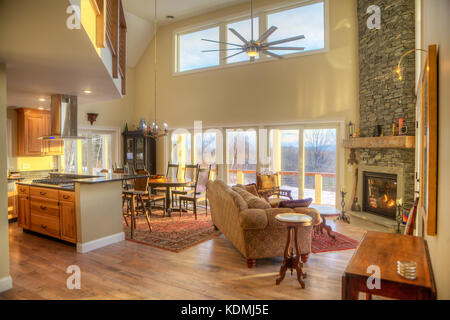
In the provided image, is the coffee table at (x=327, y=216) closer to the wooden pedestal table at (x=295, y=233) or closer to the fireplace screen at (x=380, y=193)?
the wooden pedestal table at (x=295, y=233)

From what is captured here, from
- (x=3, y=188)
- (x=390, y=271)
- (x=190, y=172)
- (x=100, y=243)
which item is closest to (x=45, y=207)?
(x=100, y=243)

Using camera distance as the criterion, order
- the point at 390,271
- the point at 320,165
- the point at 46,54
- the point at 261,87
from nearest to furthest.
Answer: the point at 390,271 < the point at 46,54 < the point at 320,165 < the point at 261,87

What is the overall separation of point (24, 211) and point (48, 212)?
0.77 m

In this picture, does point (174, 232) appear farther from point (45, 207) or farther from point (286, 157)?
point (286, 157)

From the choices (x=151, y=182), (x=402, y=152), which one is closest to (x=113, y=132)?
(x=151, y=182)

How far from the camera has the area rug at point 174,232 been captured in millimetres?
4531

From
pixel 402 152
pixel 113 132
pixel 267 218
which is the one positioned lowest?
pixel 267 218

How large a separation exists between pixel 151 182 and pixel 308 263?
3.68 meters

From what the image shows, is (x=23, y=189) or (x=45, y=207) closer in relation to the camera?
(x=45, y=207)

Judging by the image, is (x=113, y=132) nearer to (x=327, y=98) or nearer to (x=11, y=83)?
(x=11, y=83)

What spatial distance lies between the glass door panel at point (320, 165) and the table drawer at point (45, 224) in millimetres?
5104

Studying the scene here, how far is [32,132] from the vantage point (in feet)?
20.8

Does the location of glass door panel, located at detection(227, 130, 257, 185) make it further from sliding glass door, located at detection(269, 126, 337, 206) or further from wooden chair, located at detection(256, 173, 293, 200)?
wooden chair, located at detection(256, 173, 293, 200)

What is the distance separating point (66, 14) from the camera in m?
1.97
